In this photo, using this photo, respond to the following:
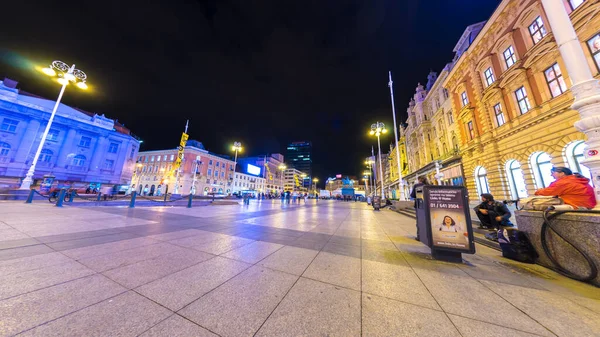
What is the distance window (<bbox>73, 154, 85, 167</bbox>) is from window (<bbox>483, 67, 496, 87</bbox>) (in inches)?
2138

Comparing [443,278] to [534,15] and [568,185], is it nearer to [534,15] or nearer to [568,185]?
[568,185]

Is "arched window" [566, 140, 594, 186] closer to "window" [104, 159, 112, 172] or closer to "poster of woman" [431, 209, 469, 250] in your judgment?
"poster of woman" [431, 209, 469, 250]

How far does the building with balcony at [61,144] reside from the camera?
25.4 meters

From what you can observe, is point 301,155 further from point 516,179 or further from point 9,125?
point 516,179

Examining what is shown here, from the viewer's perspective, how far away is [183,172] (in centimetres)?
4297

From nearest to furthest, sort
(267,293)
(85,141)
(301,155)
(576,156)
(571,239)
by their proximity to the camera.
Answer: (267,293) < (571,239) < (576,156) < (85,141) < (301,155)

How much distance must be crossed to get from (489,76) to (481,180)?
860cm

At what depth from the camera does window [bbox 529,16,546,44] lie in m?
11.2

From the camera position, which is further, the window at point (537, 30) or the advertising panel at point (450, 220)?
the window at point (537, 30)

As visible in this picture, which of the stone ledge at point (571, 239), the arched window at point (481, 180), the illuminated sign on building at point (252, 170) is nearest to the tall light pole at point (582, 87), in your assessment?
the stone ledge at point (571, 239)

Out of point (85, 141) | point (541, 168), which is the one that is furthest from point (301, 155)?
point (541, 168)

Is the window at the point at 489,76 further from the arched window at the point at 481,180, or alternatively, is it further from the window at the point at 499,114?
the arched window at the point at 481,180

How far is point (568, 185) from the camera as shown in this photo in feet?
12.4

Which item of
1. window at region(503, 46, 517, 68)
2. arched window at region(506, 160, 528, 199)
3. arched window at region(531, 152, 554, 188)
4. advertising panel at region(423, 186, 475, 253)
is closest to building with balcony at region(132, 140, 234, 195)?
advertising panel at region(423, 186, 475, 253)
